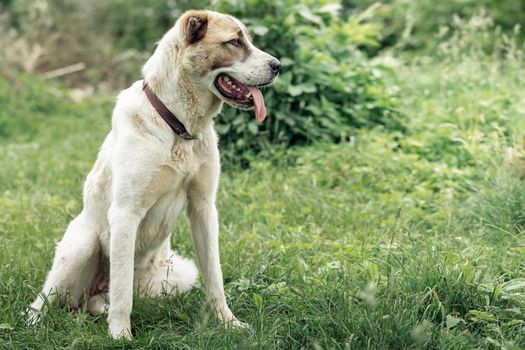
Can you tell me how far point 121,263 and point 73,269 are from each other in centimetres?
41

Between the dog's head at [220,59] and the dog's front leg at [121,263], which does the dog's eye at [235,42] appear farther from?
the dog's front leg at [121,263]

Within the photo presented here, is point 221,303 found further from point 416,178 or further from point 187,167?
point 416,178

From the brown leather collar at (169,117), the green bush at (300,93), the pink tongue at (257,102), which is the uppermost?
the pink tongue at (257,102)

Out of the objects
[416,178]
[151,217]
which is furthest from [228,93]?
[416,178]

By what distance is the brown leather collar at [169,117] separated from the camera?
3145 millimetres

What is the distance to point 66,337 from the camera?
2828 millimetres

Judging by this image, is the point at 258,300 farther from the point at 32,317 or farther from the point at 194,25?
→ the point at 194,25

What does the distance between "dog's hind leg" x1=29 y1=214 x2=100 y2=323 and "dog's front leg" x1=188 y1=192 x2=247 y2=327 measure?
0.54 meters

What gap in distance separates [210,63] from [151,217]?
0.83 meters

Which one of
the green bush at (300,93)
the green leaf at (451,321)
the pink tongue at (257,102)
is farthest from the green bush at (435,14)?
the green leaf at (451,321)

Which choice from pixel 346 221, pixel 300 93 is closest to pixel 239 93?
pixel 346 221

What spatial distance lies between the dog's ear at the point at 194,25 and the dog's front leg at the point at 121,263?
900 millimetres

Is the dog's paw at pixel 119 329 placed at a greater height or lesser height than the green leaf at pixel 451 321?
lesser

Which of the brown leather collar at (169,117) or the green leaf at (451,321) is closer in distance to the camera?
the green leaf at (451,321)
